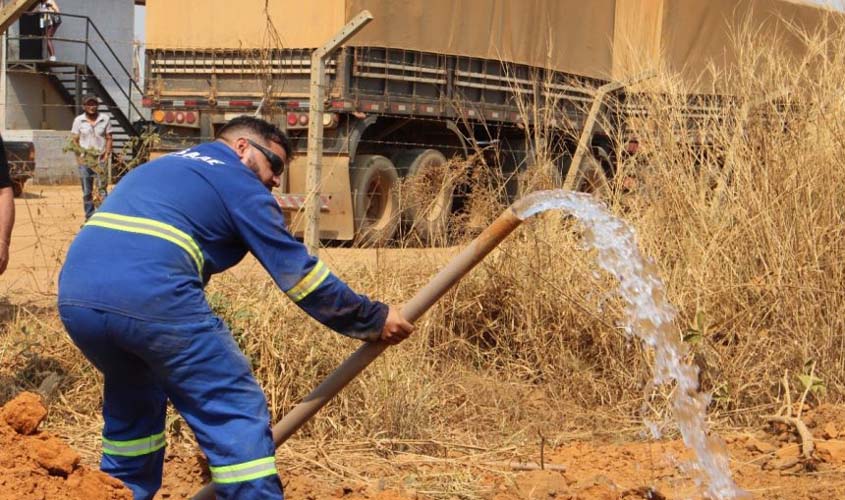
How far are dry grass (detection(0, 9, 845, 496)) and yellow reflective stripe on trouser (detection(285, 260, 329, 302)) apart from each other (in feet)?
5.38

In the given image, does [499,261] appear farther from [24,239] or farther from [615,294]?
[24,239]

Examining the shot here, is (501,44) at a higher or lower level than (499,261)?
higher

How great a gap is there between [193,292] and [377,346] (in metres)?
0.66

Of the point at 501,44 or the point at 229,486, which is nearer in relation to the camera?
the point at 229,486

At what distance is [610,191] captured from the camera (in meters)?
6.65

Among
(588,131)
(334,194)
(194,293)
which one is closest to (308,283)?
(194,293)

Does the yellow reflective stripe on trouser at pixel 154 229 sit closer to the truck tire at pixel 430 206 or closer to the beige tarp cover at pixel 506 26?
the truck tire at pixel 430 206

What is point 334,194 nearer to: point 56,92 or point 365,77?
point 365,77

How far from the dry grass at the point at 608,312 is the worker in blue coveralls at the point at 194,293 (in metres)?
1.59

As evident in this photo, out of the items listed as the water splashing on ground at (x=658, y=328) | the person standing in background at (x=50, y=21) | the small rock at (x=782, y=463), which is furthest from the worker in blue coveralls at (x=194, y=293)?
the person standing in background at (x=50, y=21)

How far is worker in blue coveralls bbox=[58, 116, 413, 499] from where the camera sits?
331 cm

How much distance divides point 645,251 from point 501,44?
7133 millimetres

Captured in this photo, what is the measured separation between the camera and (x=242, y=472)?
3.36 metres

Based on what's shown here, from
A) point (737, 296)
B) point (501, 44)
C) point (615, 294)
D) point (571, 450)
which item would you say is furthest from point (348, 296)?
point (501, 44)
